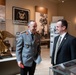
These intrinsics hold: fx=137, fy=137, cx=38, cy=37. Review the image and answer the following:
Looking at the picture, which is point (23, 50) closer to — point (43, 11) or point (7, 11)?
point (7, 11)

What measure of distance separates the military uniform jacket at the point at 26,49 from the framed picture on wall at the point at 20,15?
6.96 metres

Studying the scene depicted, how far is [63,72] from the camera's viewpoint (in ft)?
5.10

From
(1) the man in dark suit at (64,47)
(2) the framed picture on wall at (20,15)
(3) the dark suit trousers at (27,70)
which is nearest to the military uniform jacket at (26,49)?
(3) the dark suit trousers at (27,70)

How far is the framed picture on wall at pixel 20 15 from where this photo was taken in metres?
9.12

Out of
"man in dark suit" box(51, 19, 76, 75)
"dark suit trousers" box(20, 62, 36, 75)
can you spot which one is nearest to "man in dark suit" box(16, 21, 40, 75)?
"dark suit trousers" box(20, 62, 36, 75)

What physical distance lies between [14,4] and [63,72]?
8.24 m

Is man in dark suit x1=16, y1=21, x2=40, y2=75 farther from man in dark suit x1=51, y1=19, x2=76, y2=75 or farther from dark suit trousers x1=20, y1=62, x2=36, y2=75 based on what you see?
man in dark suit x1=51, y1=19, x2=76, y2=75

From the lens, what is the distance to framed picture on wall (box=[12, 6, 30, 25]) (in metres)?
9.12

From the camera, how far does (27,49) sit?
2.33 metres

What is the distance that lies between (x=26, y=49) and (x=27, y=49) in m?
0.02

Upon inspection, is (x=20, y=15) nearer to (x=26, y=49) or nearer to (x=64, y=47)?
(x=26, y=49)

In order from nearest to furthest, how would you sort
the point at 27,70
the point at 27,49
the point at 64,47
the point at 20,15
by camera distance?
the point at 64,47, the point at 27,49, the point at 27,70, the point at 20,15

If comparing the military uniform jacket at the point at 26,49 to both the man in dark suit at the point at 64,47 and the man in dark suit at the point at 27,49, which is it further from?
the man in dark suit at the point at 64,47

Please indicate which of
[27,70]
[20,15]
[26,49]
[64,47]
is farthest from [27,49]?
[20,15]
